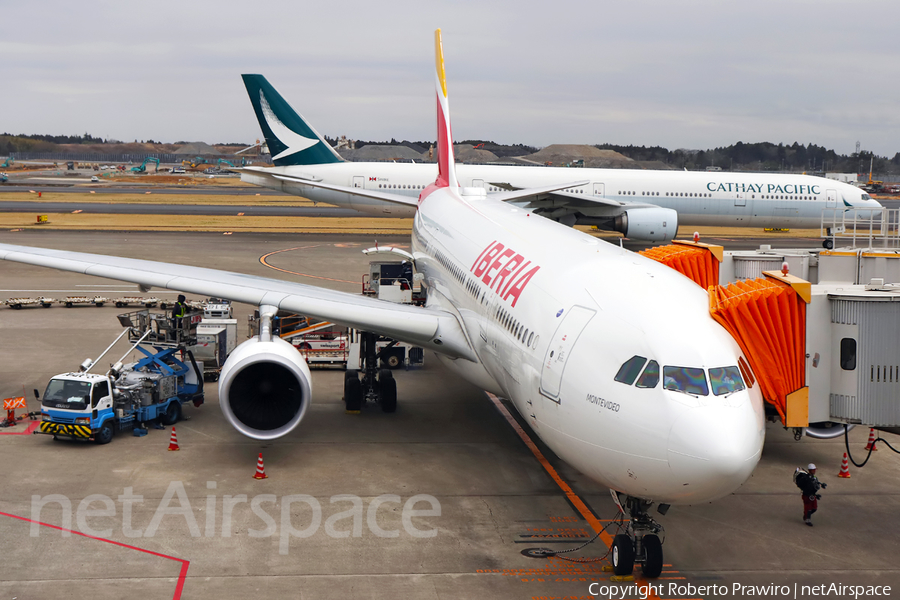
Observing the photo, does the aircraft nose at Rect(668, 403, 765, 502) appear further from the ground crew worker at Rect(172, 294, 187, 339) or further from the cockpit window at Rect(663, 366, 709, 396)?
the ground crew worker at Rect(172, 294, 187, 339)

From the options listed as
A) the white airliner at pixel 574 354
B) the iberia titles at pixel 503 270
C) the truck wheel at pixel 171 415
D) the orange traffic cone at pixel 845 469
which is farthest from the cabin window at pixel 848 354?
the truck wheel at pixel 171 415

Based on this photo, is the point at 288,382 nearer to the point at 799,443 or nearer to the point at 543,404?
the point at 543,404

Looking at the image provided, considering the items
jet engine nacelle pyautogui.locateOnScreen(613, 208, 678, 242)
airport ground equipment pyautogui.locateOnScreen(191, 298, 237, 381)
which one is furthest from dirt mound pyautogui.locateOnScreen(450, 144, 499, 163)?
airport ground equipment pyautogui.locateOnScreen(191, 298, 237, 381)

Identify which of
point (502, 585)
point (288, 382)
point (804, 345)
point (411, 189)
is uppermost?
point (411, 189)

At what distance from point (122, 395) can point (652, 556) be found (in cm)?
1116

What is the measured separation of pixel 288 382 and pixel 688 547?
7.35 m

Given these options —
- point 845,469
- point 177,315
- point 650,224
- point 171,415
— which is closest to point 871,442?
point 845,469

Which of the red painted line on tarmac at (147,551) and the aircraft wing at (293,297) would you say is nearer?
the red painted line on tarmac at (147,551)

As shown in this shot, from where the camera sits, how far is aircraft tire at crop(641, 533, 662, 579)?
1073 cm

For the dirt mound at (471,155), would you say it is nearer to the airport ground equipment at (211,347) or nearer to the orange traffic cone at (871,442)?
the airport ground equipment at (211,347)

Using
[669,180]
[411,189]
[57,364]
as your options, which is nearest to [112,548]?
[57,364]

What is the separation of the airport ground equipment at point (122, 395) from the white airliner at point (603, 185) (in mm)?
27084

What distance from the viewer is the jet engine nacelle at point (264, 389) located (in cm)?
1445

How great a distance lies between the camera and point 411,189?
157ft
